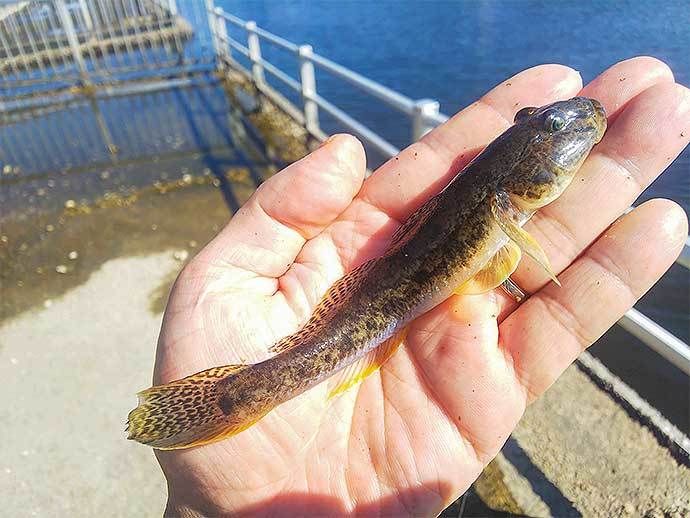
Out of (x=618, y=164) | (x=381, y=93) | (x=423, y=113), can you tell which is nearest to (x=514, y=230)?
(x=618, y=164)

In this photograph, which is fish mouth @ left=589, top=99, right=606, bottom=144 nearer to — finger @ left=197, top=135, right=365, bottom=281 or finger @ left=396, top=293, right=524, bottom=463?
finger @ left=396, top=293, right=524, bottom=463

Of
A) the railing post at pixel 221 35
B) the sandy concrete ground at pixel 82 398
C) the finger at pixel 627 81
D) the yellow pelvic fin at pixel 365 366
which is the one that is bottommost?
the sandy concrete ground at pixel 82 398

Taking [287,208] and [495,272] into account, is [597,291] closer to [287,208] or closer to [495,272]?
[495,272]

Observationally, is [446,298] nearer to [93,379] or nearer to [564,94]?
[564,94]

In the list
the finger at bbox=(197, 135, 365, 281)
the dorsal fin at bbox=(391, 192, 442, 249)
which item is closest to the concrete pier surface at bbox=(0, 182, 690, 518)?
the dorsal fin at bbox=(391, 192, 442, 249)

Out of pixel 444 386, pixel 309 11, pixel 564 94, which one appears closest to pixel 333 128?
pixel 564 94

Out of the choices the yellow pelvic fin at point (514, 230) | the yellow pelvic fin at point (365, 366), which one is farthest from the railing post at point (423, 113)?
the yellow pelvic fin at point (365, 366)

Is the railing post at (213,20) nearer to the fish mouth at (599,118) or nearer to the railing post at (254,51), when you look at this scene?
the railing post at (254,51)
